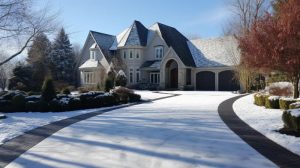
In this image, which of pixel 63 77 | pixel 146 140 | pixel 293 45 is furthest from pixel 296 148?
pixel 63 77

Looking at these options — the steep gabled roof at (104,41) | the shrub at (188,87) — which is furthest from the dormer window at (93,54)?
the shrub at (188,87)

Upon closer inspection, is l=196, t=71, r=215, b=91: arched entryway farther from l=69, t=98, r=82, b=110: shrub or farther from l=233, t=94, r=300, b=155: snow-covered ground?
l=233, t=94, r=300, b=155: snow-covered ground

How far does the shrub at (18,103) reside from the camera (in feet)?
63.5

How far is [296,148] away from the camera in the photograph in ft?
28.2

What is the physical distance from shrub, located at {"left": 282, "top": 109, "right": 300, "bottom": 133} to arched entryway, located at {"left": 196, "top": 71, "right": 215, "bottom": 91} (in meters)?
29.6

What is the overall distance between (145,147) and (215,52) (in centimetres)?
3433

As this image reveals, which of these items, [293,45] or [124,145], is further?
[293,45]

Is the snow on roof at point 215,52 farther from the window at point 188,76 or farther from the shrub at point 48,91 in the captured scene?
the shrub at point 48,91

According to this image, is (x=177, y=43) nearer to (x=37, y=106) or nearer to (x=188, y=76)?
(x=188, y=76)

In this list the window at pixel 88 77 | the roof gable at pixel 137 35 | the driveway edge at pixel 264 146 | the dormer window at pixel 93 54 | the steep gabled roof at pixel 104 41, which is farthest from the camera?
the dormer window at pixel 93 54

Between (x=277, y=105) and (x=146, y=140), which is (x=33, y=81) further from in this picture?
(x=146, y=140)

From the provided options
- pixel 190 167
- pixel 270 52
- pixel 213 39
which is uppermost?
pixel 213 39

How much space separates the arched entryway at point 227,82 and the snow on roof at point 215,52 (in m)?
1.15

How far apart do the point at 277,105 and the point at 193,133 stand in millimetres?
7823
